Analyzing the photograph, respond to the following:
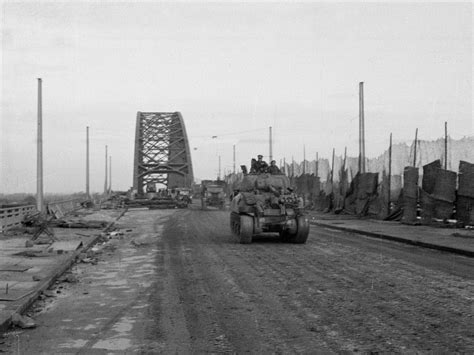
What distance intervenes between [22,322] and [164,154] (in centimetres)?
7502

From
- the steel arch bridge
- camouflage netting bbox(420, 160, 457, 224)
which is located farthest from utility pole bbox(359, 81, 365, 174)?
the steel arch bridge

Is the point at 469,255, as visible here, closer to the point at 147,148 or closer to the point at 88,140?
the point at 88,140

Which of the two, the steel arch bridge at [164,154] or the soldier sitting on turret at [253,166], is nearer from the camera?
the soldier sitting on turret at [253,166]

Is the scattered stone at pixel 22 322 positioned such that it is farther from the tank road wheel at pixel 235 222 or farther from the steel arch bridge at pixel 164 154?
the steel arch bridge at pixel 164 154

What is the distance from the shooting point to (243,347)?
588cm

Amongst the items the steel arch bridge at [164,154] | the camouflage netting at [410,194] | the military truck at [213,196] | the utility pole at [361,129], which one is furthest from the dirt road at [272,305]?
the steel arch bridge at [164,154]

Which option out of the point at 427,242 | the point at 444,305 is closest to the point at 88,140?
the point at 427,242

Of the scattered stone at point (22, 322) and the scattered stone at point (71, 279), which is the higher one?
the scattered stone at point (22, 322)

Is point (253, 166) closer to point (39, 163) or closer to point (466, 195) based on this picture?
point (466, 195)

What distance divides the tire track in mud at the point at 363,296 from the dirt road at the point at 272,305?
0.05 feet

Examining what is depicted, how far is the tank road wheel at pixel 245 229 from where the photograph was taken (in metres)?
16.7

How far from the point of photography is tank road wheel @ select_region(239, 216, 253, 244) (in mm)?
16734

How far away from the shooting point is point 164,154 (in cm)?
8156

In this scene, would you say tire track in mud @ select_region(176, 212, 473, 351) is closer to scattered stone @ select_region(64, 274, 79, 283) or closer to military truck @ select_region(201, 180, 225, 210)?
scattered stone @ select_region(64, 274, 79, 283)
